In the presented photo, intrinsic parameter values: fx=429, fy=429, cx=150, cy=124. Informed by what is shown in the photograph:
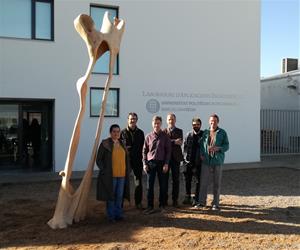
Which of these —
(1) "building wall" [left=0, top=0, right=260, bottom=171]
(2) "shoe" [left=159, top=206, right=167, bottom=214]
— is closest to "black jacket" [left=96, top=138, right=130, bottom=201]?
(2) "shoe" [left=159, top=206, right=167, bottom=214]

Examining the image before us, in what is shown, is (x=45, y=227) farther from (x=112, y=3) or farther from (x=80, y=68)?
(x=112, y=3)

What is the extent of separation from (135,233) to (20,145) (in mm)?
8720

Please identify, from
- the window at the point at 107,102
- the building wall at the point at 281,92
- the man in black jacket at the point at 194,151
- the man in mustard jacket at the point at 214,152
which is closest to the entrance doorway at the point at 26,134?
the window at the point at 107,102

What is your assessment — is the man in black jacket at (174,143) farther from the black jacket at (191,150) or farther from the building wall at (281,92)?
the building wall at (281,92)

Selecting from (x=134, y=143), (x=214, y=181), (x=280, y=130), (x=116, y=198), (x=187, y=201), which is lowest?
(x=187, y=201)

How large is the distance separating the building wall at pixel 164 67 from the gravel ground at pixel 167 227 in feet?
14.8

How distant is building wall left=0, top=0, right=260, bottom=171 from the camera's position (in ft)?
43.6

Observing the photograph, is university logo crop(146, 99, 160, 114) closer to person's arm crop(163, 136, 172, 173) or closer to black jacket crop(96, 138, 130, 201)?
person's arm crop(163, 136, 172, 173)

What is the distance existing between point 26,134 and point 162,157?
794cm

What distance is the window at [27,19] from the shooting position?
13.2 m

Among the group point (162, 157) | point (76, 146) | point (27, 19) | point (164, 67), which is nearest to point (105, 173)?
point (76, 146)

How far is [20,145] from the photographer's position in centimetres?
1398

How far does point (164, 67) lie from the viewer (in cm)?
1497

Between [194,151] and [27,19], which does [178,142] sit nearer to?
[194,151]
